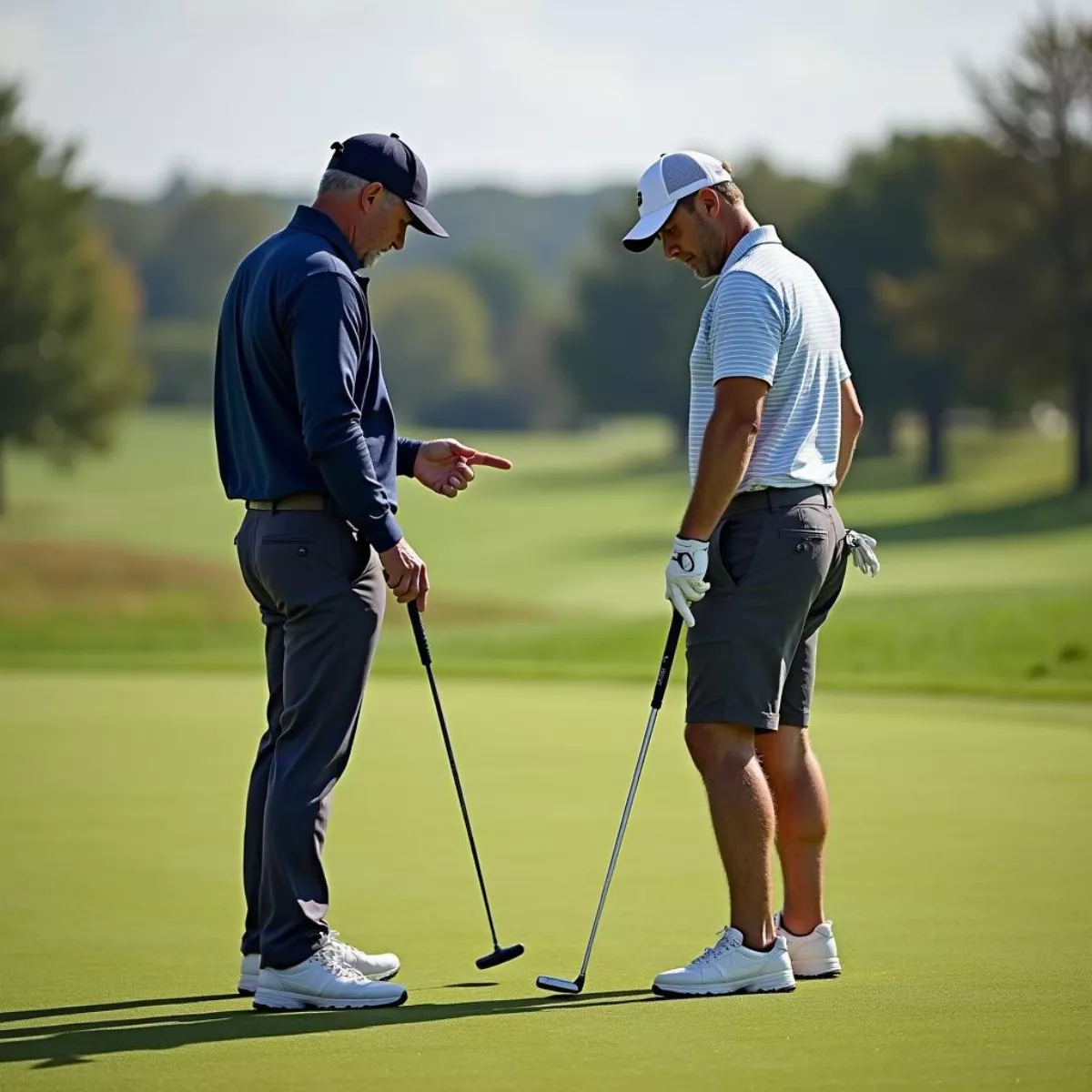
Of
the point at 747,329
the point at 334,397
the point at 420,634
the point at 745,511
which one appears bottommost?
the point at 420,634

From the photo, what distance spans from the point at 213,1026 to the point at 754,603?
142 cm

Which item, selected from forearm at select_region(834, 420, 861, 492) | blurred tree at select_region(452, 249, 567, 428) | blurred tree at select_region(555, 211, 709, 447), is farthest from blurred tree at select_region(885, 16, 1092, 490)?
blurred tree at select_region(452, 249, 567, 428)

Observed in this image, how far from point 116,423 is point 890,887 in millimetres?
44500

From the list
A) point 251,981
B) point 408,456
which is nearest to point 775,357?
point 408,456

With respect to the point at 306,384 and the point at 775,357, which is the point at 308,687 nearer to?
the point at 306,384

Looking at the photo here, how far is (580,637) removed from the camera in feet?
53.9

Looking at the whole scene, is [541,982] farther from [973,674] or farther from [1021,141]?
[1021,141]

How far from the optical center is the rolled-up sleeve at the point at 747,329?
14.8 ft

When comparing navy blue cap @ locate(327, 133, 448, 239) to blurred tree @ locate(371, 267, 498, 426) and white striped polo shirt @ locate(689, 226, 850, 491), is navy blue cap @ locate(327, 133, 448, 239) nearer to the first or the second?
white striped polo shirt @ locate(689, 226, 850, 491)

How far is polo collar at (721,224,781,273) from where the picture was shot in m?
4.63

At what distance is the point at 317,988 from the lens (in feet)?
14.6

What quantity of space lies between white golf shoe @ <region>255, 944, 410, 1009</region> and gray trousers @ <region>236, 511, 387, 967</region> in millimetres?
43

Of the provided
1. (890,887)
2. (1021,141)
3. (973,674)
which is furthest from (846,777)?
(1021,141)

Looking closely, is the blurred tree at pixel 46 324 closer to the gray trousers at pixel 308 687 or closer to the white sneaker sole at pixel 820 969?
the gray trousers at pixel 308 687
